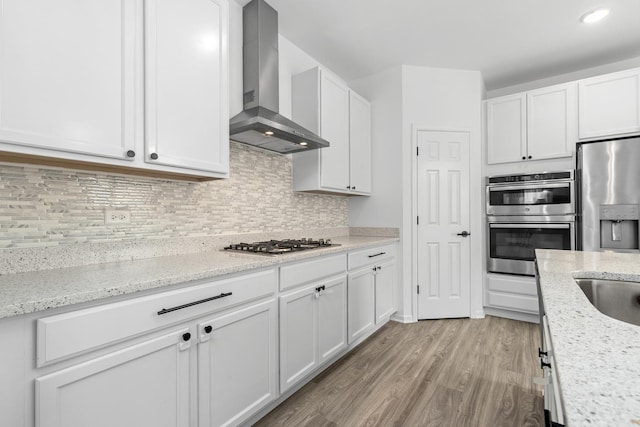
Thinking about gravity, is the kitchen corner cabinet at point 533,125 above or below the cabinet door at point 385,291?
above

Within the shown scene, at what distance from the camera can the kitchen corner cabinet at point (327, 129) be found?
2.71 metres

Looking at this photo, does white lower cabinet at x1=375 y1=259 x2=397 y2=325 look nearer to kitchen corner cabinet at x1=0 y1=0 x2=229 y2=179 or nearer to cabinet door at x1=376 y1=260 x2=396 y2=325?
cabinet door at x1=376 y1=260 x2=396 y2=325

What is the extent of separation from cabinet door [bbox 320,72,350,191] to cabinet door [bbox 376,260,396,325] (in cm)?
89

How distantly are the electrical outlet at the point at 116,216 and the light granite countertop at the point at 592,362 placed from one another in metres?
1.85

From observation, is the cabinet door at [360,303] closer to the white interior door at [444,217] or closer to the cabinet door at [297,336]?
the cabinet door at [297,336]

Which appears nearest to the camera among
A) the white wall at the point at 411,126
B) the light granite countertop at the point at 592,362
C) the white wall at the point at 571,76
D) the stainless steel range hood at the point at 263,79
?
the light granite countertop at the point at 592,362

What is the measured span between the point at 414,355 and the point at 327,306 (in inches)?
37.3

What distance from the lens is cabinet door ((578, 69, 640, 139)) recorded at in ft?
9.34

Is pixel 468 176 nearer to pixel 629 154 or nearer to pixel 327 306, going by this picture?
pixel 629 154

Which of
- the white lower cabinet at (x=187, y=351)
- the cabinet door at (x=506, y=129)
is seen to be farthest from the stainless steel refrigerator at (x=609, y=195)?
the white lower cabinet at (x=187, y=351)

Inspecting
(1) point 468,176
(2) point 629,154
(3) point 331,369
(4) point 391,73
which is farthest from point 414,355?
(4) point 391,73

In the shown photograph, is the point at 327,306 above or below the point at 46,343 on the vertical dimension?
below

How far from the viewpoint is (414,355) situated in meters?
2.52

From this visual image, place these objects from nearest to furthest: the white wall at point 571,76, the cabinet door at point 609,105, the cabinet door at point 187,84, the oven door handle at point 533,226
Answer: the cabinet door at point 187,84 → the cabinet door at point 609,105 → the oven door handle at point 533,226 → the white wall at point 571,76
